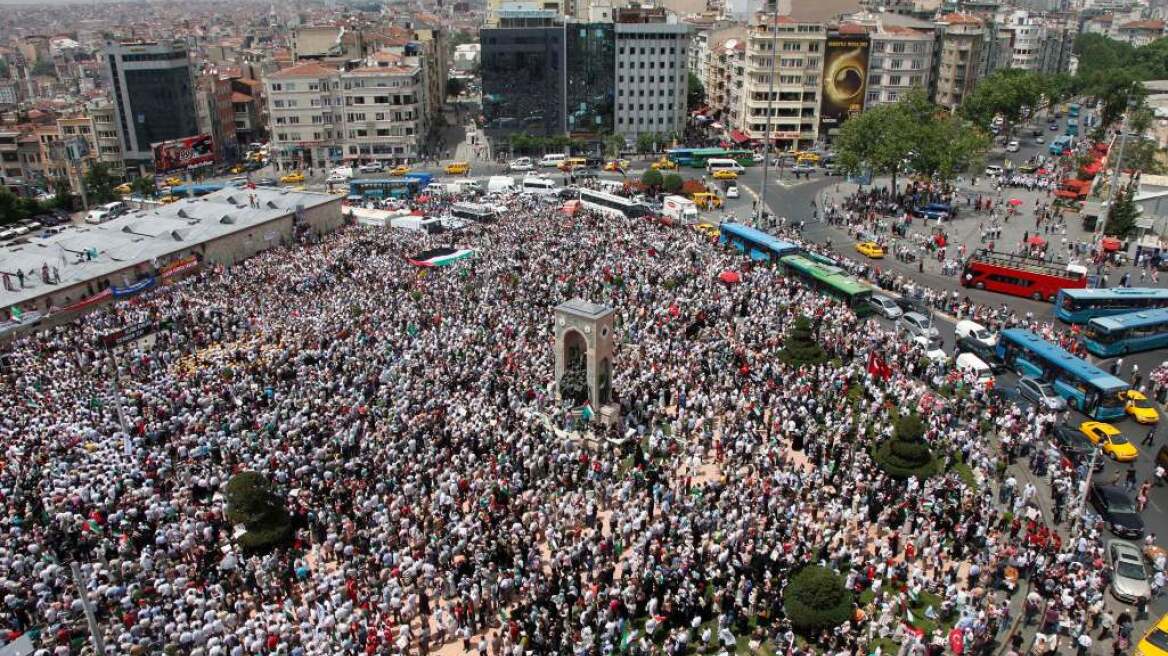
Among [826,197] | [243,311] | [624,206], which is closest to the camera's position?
[243,311]

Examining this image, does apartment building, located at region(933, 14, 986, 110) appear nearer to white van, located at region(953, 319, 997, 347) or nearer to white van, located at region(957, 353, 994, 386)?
white van, located at region(953, 319, 997, 347)

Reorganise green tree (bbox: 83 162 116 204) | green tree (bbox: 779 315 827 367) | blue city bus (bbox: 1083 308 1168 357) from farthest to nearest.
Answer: green tree (bbox: 83 162 116 204) < blue city bus (bbox: 1083 308 1168 357) < green tree (bbox: 779 315 827 367)

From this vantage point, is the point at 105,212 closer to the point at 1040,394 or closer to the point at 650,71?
the point at 650,71

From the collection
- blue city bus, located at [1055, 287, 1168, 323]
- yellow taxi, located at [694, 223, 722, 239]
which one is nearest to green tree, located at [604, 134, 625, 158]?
yellow taxi, located at [694, 223, 722, 239]

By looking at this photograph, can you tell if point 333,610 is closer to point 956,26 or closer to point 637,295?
point 637,295

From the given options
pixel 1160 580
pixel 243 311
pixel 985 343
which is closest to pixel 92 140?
pixel 243 311

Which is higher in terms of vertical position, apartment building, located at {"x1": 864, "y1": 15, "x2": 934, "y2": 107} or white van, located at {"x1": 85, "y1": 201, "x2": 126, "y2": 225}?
apartment building, located at {"x1": 864, "y1": 15, "x2": 934, "y2": 107}
